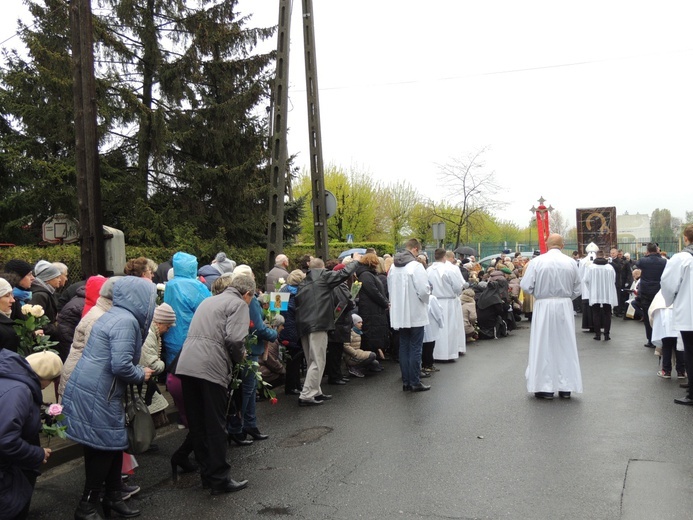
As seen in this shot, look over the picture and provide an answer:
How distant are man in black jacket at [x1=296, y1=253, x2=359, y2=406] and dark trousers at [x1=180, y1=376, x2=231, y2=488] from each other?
11.1 feet

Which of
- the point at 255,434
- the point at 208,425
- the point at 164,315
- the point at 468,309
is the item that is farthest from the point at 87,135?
the point at 468,309

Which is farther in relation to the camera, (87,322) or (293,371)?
(293,371)

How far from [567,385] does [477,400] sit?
1251 mm

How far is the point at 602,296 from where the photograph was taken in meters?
15.7

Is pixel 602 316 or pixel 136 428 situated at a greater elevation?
pixel 136 428

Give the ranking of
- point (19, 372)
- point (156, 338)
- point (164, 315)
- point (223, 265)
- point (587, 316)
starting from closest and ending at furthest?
point (19, 372) < point (164, 315) < point (156, 338) < point (223, 265) < point (587, 316)

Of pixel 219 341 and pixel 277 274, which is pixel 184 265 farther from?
pixel 277 274

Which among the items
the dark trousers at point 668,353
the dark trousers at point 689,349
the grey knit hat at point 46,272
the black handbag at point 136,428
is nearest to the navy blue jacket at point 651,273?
the dark trousers at point 668,353

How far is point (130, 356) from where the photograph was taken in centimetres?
493

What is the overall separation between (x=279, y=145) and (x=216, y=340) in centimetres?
943

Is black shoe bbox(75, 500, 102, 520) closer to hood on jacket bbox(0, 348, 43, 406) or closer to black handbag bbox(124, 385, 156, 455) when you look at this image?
black handbag bbox(124, 385, 156, 455)

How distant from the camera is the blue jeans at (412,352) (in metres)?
9.80

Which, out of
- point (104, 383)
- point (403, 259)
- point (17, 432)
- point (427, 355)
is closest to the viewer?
point (17, 432)

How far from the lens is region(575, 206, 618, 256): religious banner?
3102 cm
